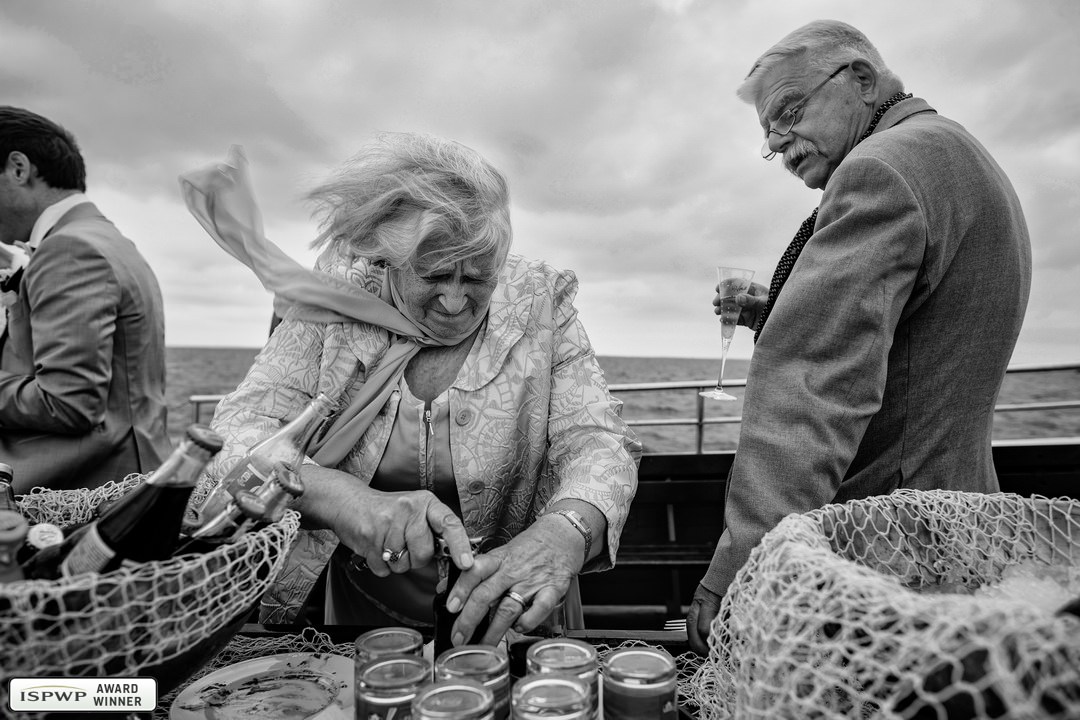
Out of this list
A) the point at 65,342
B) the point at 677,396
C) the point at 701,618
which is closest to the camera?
the point at 701,618

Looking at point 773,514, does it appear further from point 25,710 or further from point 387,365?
point 25,710

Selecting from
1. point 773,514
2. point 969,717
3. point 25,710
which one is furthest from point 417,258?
point 969,717

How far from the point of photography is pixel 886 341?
1325 mm

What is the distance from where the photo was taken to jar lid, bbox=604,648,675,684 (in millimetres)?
780

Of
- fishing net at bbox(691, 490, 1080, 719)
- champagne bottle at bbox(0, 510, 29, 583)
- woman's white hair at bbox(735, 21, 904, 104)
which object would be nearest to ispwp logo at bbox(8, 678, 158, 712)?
champagne bottle at bbox(0, 510, 29, 583)

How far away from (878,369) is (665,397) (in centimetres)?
5208

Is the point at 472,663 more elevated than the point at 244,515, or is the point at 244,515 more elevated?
the point at 244,515

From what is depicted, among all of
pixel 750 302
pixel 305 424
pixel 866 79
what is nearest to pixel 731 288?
pixel 750 302

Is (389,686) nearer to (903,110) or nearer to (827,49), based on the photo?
(903,110)

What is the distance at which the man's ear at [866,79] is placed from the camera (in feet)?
5.93

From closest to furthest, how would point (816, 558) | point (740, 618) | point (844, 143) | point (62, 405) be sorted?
point (816, 558)
point (740, 618)
point (844, 143)
point (62, 405)

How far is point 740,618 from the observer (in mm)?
824

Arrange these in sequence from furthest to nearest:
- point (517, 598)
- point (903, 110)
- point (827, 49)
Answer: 1. point (827, 49)
2. point (903, 110)
3. point (517, 598)

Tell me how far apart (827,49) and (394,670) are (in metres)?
1.84
